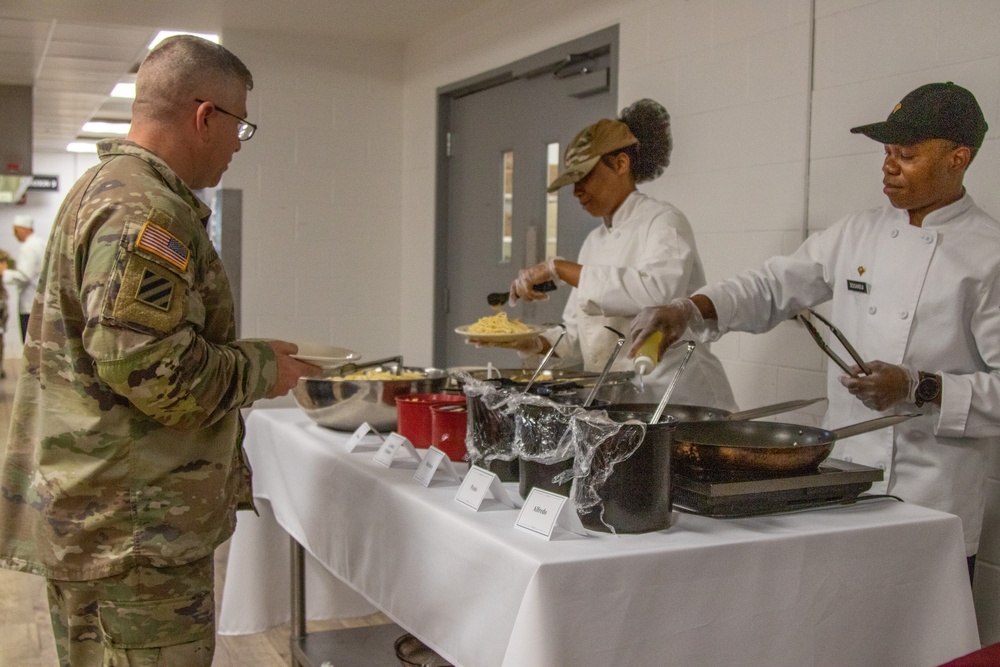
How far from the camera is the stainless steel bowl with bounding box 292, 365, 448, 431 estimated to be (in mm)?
2279

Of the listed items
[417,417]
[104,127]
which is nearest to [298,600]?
[417,417]

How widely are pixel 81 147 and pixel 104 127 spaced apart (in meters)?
3.21

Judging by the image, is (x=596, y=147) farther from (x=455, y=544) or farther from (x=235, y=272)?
(x=235, y=272)

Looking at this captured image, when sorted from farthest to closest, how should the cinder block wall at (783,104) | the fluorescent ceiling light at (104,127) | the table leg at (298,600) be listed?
the fluorescent ceiling light at (104,127) → the table leg at (298,600) → the cinder block wall at (783,104)

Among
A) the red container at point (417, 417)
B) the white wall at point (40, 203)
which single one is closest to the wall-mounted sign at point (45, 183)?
the white wall at point (40, 203)

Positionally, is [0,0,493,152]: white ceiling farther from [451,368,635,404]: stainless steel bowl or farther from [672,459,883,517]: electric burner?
[672,459,883,517]: electric burner

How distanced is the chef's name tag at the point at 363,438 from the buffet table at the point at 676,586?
236 mm

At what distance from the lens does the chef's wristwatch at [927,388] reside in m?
1.98

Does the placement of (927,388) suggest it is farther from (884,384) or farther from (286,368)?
(286,368)

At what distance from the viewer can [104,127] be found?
1072 centimetres

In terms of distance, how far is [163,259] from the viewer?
152cm

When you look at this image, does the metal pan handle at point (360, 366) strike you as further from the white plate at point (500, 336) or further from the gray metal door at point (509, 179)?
the gray metal door at point (509, 179)

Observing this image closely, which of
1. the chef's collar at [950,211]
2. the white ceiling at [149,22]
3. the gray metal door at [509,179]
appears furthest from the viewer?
the white ceiling at [149,22]

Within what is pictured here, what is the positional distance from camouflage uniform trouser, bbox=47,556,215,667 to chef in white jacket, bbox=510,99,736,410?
1.18 m
